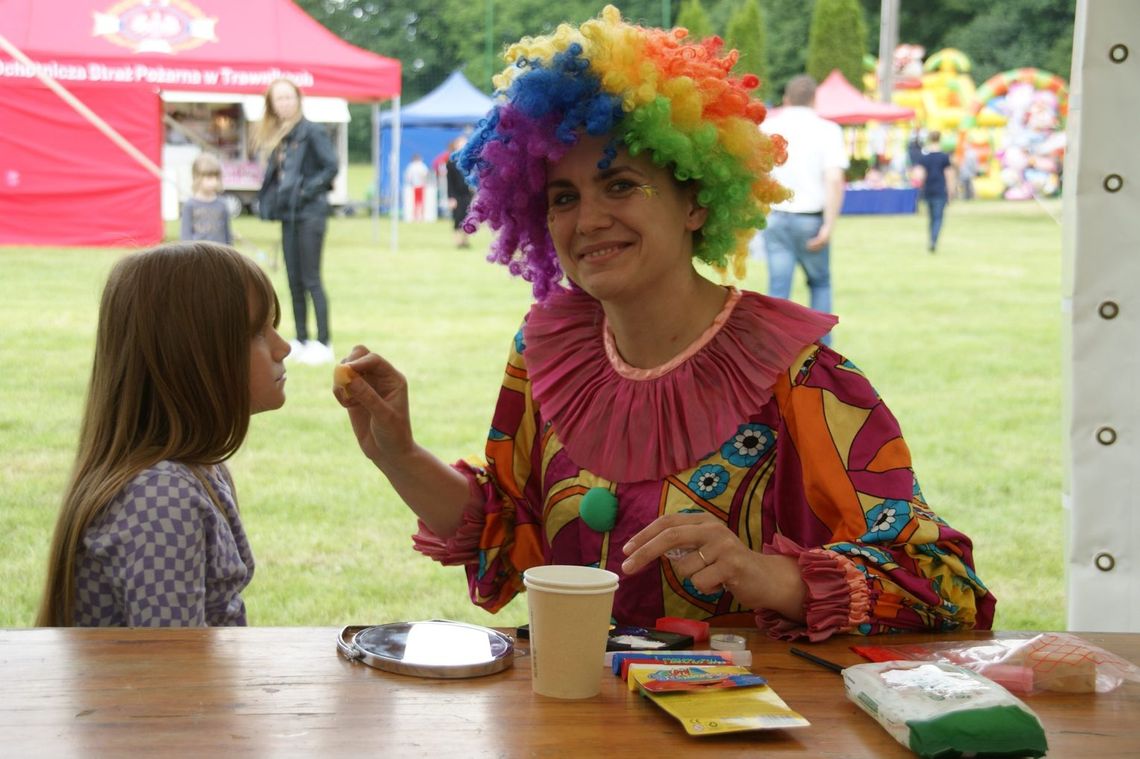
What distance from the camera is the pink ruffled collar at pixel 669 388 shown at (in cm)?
222

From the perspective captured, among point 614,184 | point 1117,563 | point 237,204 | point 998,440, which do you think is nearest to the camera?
point 614,184

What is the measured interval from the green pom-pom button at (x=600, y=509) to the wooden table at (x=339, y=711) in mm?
467

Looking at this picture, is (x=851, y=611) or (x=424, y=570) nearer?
(x=851, y=611)

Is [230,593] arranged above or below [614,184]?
below

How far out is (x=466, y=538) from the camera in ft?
7.98

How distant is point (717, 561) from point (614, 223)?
0.71 m

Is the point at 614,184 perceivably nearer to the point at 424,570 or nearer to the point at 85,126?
the point at 424,570

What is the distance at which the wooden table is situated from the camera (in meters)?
1.44

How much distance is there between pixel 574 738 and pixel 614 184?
3.80 feet

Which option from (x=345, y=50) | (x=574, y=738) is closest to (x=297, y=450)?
(x=574, y=738)

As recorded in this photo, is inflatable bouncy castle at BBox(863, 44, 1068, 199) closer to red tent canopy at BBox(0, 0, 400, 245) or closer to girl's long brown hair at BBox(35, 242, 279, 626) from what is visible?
red tent canopy at BBox(0, 0, 400, 245)

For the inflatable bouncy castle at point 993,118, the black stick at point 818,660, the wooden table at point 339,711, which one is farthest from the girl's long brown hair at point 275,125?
the inflatable bouncy castle at point 993,118

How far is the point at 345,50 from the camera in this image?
13.0 meters

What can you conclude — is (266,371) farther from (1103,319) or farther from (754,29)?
(754,29)
